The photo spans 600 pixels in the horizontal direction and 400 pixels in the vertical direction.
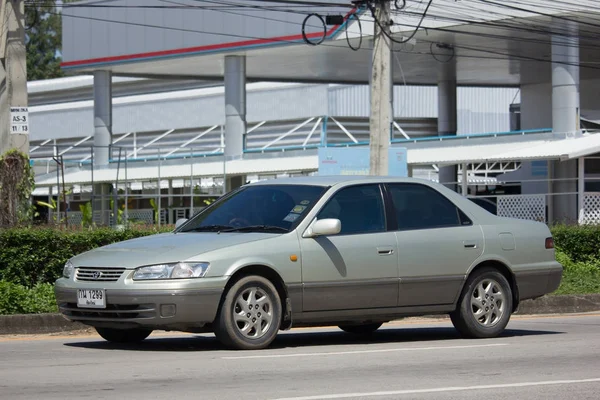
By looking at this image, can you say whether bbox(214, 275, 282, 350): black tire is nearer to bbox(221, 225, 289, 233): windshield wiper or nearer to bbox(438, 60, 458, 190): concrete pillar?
bbox(221, 225, 289, 233): windshield wiper

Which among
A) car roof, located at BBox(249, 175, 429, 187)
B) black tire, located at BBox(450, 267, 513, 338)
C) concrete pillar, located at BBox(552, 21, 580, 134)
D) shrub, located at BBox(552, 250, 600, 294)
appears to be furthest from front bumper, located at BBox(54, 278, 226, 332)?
concrete pillar, located at BBox(552, 21, 580, 134)

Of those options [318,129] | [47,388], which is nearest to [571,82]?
[318,129]

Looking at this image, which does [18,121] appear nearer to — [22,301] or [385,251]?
[22,301]

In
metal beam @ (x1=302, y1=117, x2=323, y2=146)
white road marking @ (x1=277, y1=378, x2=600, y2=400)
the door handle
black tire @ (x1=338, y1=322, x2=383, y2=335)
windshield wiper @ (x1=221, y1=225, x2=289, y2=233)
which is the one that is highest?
metal beam @ (x1=302, y1=117, x2=323, y2=146)

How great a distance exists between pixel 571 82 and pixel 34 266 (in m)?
25.4

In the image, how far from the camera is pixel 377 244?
11625 millimetres

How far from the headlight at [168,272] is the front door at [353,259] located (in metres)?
1.18

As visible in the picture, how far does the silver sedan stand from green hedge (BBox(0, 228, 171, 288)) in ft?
14.1

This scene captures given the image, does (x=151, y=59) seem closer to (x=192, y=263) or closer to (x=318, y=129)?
(x=318, y=129)

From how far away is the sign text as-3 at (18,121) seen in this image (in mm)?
17844

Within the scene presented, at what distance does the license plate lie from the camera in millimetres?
10555

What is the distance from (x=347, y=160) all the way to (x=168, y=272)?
55.3ft

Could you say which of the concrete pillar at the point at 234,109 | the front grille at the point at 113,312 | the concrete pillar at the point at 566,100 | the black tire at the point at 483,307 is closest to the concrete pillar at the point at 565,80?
the concrete pillar at the point at 566,100

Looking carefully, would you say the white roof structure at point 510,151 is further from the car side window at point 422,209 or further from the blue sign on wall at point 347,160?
the car side window at point 422,209
